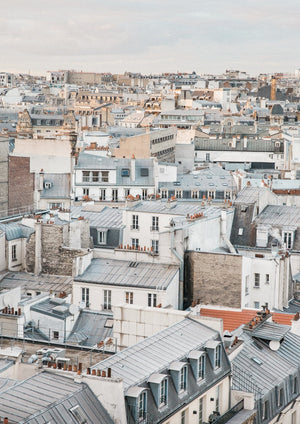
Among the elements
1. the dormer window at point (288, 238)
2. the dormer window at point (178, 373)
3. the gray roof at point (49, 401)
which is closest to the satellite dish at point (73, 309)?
the dormer window at point (178, 373)

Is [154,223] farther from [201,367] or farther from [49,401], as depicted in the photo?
[49,401]

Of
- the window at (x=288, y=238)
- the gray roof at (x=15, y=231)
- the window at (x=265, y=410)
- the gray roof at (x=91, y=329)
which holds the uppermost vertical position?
the gray roof at (x=15, y=231)

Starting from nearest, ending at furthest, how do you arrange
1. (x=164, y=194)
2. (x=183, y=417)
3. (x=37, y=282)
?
(x=183, y=417) → (x=37, y=282) → (x=164, y=194)

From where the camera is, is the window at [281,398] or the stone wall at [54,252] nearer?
the window at [281,398]

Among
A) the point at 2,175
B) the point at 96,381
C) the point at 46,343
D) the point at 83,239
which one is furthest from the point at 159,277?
the point at 96,381

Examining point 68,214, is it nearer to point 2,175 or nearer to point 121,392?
point 2,175

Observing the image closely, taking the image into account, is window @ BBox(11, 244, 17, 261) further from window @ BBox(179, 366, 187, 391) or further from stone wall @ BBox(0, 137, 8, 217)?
window @ BBox(179, 366, 187, 391)

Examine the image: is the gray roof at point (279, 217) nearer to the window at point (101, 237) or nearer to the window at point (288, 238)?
the window at point (288, 238)

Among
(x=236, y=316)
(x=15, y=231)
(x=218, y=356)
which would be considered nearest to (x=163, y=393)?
(x=218, y=356)
